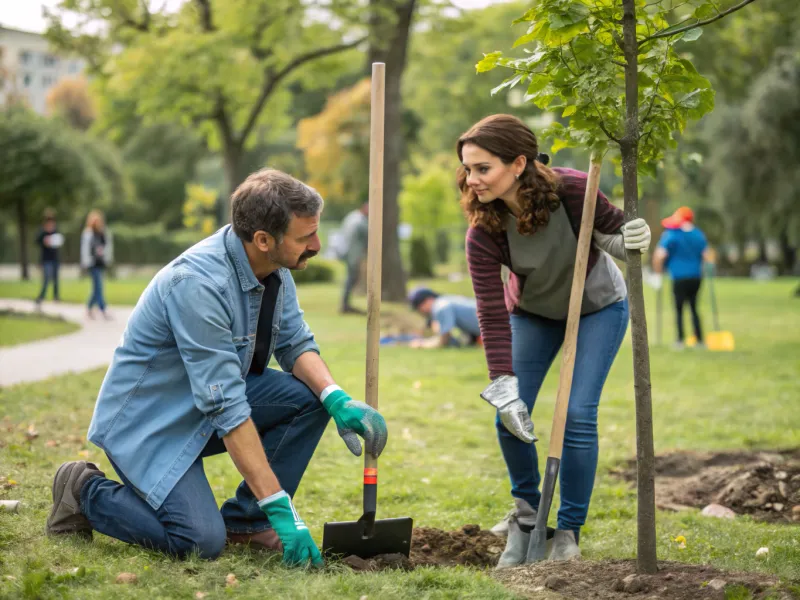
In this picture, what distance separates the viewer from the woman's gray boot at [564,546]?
3.93 metres

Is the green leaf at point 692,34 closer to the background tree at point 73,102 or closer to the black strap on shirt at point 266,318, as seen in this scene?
the black strap on shirt at point 266,318

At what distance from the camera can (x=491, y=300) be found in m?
4.09

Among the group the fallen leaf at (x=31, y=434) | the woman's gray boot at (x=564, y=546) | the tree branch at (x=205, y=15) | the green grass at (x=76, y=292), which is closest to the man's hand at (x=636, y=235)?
the woman's gray boot at (x=564, y=546)

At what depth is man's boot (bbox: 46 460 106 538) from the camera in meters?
3.64

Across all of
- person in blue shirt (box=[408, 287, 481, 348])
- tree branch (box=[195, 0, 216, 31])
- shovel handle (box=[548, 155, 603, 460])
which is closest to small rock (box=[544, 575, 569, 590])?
shovel handle (box=[548, 155, 603, 460])

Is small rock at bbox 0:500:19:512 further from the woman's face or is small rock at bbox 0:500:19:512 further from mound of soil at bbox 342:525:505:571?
the woman's face

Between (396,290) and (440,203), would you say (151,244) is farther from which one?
(396,290)

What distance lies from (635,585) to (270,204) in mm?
1935

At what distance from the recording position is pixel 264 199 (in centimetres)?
350

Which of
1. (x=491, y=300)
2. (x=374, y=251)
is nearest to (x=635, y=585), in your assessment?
(x=491, y=300)

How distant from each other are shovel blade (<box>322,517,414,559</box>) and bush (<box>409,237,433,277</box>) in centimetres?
3106

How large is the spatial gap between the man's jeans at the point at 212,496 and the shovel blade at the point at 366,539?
32 centimetres

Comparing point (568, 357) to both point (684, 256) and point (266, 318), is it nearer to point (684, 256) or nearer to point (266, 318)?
point (266, 318)

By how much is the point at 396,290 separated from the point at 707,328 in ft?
20.3
